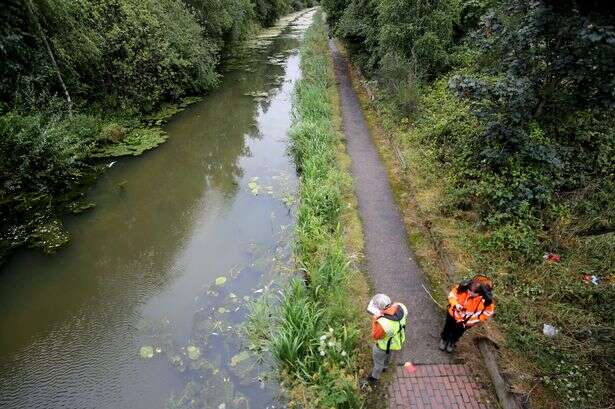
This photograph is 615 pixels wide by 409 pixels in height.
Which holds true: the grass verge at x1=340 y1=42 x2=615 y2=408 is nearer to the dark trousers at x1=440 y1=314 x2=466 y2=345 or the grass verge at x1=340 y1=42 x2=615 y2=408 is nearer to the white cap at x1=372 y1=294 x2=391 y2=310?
the dark trousers at x1=440 y1=314 x2=466 y2=345

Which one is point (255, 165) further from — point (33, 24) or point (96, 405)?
point (96, 405)

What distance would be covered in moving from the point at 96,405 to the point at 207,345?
2.00 metres

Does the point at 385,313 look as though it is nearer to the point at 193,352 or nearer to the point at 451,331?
the point at 451,331

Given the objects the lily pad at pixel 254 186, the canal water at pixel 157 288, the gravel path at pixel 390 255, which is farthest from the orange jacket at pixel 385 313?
the lily pad at pixel 254 186

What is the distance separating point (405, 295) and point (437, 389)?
2.01 metres

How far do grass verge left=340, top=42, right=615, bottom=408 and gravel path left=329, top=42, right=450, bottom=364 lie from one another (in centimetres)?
33

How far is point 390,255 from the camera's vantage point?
8.73m

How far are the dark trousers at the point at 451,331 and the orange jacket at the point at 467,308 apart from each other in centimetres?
13

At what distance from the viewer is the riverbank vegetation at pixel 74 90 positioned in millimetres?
11289

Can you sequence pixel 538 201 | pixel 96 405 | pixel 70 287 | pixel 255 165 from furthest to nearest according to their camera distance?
pixel 255 165 → pixel 70 287 → pixel 538 201 → pixel 96 405

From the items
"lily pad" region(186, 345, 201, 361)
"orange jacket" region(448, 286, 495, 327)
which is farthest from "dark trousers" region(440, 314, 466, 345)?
"lily pad" region(186, 345, 201, 361)

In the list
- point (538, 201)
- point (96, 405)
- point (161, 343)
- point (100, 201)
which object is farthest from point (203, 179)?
point (538, 201)

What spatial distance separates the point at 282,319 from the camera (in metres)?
7.16

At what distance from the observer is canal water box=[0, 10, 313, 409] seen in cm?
682
